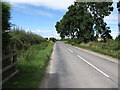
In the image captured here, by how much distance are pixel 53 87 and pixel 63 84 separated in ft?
2.19

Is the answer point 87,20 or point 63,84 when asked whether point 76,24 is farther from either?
point 63,84

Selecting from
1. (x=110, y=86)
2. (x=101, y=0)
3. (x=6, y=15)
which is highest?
(x=101, y=0)

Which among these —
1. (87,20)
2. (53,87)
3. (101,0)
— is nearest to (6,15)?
(53,87)

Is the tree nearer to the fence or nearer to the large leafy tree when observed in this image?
the fence

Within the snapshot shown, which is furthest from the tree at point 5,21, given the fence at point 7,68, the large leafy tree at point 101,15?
the large leafy tree at point 101,15

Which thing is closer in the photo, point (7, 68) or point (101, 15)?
point (7, 68)

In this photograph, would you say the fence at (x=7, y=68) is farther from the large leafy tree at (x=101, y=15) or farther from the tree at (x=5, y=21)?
the large leafy tree at (x=101, y=15)

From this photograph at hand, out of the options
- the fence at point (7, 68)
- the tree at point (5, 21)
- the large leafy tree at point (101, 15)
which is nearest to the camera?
the fence at point (7, 68)

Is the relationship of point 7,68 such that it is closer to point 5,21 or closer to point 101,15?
point 5,21

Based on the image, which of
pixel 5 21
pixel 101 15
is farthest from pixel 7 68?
pixel 101 15

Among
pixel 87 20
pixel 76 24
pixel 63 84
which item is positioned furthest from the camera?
pixel 76 24

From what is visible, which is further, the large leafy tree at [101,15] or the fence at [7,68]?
the large leafy tree at [101,15]

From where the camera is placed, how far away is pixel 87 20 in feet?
156

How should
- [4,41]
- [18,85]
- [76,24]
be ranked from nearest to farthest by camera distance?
[18,85] → [4,41] → [76,24]
